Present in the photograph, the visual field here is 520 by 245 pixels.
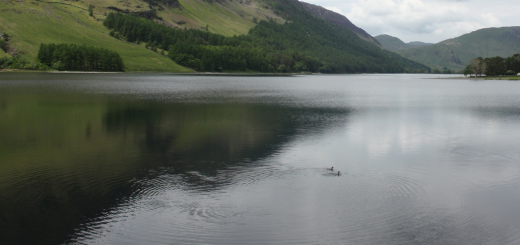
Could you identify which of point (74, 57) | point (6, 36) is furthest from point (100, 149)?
point (6, 36)

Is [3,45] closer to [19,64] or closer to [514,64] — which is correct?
[19,64]

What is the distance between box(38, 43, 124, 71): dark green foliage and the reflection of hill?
134 meters

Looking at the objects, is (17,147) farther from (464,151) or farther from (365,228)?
(464,151)

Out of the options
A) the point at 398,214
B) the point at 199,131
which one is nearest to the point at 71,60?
the point at 199,131

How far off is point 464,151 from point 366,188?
14460 mm

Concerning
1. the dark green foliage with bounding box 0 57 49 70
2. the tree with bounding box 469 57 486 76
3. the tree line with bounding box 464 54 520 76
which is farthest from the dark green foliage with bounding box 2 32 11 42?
the tree line with bounding box 464 54 520 76

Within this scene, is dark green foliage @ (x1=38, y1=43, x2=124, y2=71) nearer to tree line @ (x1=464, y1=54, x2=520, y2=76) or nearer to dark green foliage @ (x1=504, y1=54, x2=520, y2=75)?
tree line @ (x1=464, y1=54, x2=520, y2=76)

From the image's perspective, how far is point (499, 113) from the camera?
50.7 metres

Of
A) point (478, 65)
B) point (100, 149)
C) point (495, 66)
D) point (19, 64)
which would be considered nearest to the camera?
point (100, 149)

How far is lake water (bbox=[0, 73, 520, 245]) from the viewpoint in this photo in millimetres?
13570

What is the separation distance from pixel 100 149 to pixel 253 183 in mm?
13018

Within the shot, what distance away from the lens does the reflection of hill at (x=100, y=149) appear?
1498 centimetres

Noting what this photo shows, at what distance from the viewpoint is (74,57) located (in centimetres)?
16900

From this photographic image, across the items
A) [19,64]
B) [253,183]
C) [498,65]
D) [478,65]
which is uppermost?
[478,65]
